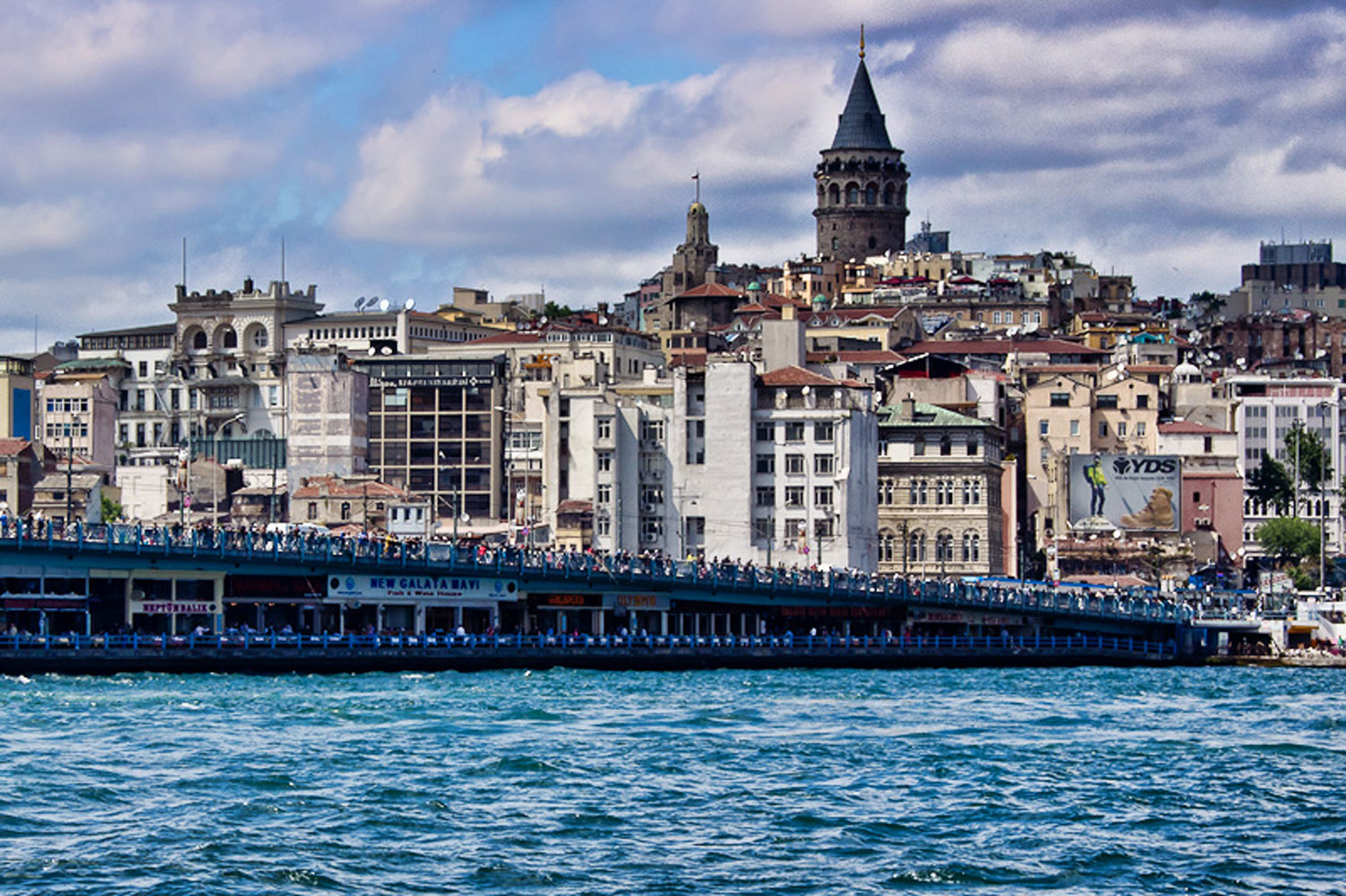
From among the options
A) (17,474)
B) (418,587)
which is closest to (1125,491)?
(418,587)

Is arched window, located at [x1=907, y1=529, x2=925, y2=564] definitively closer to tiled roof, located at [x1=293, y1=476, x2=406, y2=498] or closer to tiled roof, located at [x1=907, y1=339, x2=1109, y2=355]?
tiled roof, located at [x1=293, y1=476, x2=406, y2=498]

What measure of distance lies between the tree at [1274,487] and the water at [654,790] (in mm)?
70425

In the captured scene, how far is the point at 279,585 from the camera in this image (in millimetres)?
105000

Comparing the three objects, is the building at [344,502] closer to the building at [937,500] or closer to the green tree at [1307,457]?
the building at [937,500]

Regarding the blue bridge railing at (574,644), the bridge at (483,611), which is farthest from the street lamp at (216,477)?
the blue bridge railing at (574,644)

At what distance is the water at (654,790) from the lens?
2004 inches

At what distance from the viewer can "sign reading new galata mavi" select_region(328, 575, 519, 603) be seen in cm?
10594

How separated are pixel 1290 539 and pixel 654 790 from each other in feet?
327

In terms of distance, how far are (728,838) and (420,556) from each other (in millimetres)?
53660

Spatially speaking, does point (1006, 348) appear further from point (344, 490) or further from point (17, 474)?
point (17, 474)

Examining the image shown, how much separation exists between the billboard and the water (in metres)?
60.4

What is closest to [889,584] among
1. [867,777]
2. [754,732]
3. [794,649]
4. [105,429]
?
[794,649]

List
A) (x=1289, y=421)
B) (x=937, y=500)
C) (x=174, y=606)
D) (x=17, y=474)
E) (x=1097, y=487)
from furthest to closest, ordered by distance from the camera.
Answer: (x=1289, y=421)
(x=1097, y=487)
(x=937, y=500)
(x=17, y=474)
(x=174, y=606)

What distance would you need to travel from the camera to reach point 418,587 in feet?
353
